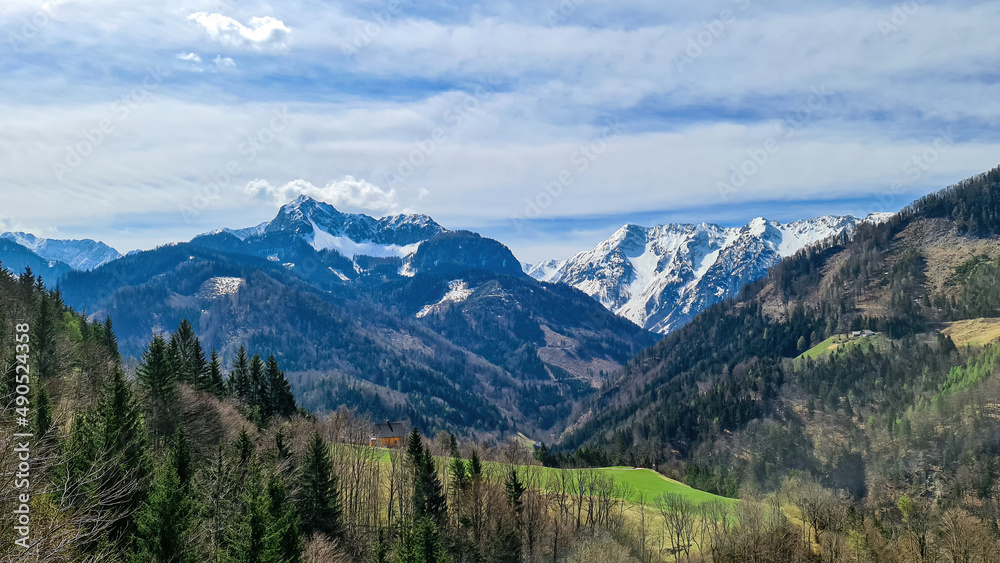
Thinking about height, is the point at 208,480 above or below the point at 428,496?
above

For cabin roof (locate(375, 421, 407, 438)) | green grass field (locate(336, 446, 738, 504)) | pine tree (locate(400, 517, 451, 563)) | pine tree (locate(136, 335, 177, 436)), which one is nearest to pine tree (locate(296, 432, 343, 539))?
pine tree (locate(400, 517, 451, 563))

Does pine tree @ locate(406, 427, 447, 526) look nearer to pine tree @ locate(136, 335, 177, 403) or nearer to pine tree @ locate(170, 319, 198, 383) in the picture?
pine tree @ locate(136, 335, 177, 403)

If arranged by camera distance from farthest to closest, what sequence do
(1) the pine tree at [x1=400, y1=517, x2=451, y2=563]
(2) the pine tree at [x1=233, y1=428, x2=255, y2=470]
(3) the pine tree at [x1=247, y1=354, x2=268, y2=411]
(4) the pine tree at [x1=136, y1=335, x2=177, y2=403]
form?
(3) the pine tree at [x1=247, y1=354, x2=268, y2=411], (4) the pine tree at [x1=136, y1=335, x2=177, y2=403], (2) the pine tree at [x1=233, y1=428, x2=255, y2=470], (1) the pine tree at [x1=400, y1=517, x2=451, y2=563]

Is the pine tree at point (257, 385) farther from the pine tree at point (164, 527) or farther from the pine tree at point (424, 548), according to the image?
the pine tree at point (164, 527)

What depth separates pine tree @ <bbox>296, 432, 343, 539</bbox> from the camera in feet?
211

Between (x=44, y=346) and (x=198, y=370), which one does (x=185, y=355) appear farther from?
(x=44, y=346)

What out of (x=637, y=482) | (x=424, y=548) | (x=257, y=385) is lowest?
(x=637, y=482)

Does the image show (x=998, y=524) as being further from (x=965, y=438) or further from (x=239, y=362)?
(x=239, y=362)

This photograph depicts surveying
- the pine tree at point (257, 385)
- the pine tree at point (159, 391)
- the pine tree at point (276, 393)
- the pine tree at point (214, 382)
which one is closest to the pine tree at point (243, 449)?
the pine tree at point (159, 391)

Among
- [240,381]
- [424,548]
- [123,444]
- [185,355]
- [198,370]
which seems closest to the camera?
[123,444]

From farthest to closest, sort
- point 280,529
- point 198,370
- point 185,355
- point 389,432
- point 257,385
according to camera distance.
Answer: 1. point 389,432
2. point 257,385
3. point 185,355
4. point 198,370
5. point 280,529

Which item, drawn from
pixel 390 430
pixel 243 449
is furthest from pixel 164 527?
pixel 390 430

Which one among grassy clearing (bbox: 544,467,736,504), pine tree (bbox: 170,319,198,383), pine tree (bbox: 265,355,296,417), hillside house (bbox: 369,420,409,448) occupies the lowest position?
grassy clearing (bbox: 544,467,736,504)

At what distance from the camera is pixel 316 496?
64.6m
